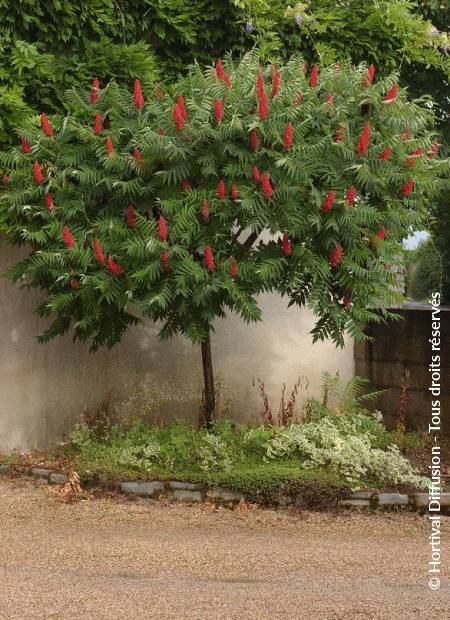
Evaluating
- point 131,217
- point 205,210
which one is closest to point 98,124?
point 131,217

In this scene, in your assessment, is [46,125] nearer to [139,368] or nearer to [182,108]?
[182,108]

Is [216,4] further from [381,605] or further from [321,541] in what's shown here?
[381,605]

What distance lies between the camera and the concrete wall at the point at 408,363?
9.70m

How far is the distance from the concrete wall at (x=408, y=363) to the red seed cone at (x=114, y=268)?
3.77 m

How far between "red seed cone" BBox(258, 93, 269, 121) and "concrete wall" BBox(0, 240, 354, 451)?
3.29 meters

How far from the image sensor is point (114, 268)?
7637 millimetres

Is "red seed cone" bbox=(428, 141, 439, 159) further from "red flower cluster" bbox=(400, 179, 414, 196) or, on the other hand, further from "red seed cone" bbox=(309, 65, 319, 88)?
"red seed cone" bbox=(309, 65, 319, 88)

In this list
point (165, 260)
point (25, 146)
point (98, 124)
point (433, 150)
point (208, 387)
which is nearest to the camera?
point (165, 260)

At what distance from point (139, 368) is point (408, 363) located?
3.19 meters

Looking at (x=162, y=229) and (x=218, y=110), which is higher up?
(x=218, y=110)

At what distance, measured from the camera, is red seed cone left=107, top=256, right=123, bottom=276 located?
760cm

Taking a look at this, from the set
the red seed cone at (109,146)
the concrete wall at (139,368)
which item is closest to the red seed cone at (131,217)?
the red seed cone at (109,146)

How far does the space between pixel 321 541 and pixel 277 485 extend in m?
0.99

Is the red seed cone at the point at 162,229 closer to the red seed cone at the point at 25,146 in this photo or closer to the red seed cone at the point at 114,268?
the red seed cone at the point at 114,268
